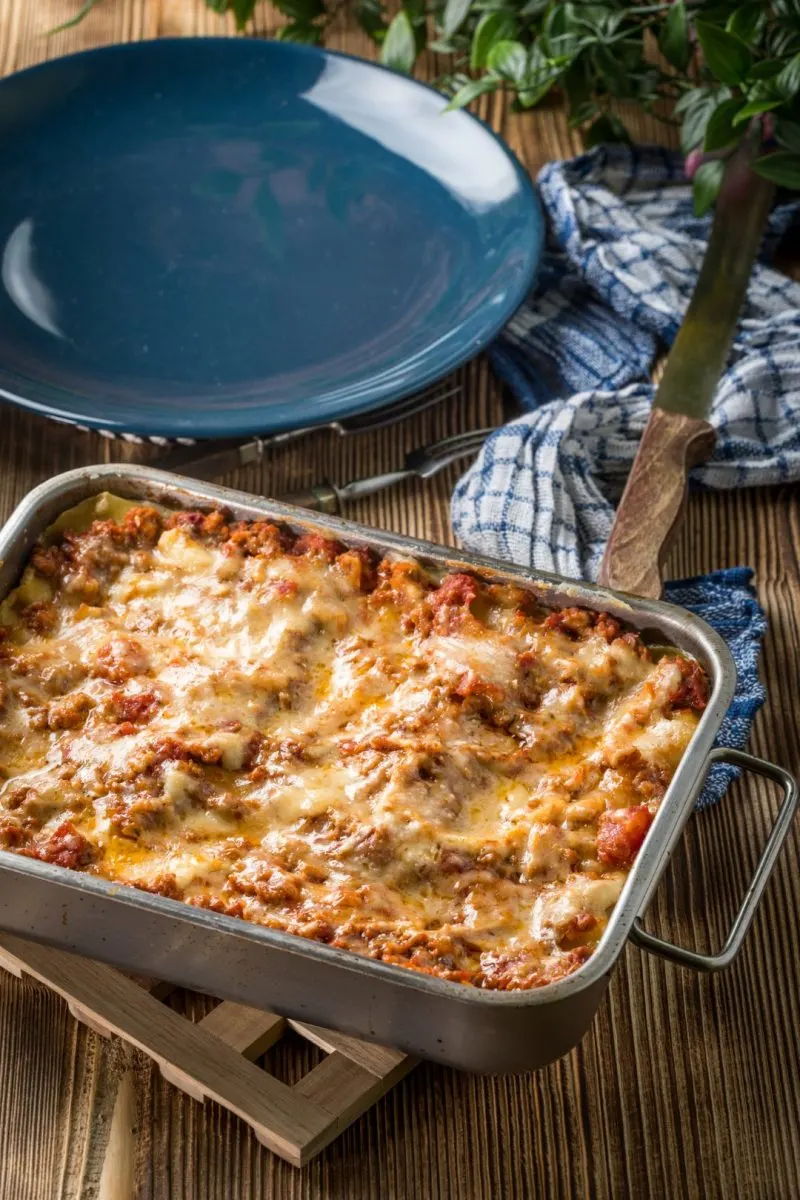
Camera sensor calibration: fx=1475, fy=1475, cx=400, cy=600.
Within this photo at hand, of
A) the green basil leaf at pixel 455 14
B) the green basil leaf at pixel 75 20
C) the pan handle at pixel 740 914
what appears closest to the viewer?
the pan handle at pixel 740 914

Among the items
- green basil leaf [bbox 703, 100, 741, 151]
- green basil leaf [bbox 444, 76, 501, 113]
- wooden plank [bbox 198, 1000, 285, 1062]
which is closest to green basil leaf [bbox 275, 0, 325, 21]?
green basil leaf [bbox 444, 76, 501, 113]

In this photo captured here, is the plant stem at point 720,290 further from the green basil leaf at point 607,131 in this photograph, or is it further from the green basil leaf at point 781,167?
the green basil leaf at point 607,131

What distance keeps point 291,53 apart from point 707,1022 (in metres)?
2.57

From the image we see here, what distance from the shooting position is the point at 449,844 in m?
2.03

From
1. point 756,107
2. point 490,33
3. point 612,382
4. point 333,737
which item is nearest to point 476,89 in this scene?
point 490,33

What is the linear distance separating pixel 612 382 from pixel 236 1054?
1763 mm

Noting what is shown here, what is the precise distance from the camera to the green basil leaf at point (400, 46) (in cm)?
365

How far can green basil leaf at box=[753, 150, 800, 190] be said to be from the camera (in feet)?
10.3

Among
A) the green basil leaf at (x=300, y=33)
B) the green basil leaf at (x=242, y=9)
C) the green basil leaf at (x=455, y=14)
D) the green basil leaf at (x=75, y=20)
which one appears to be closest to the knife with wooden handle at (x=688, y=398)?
the green basil leaf at (x=455, y=14)

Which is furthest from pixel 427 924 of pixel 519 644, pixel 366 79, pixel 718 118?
pixel 366 79

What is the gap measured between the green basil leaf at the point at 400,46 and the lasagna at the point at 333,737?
1.77 metres

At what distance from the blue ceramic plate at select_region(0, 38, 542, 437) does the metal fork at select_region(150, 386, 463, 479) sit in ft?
0.28

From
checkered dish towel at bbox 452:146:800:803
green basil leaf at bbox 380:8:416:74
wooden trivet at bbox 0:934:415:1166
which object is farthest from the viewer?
green basil leaf at bbox 380:8:416:74

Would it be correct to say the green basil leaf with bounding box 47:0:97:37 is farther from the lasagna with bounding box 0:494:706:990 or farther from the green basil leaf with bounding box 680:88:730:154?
the lasagna with bounding box 0:494:706:990
